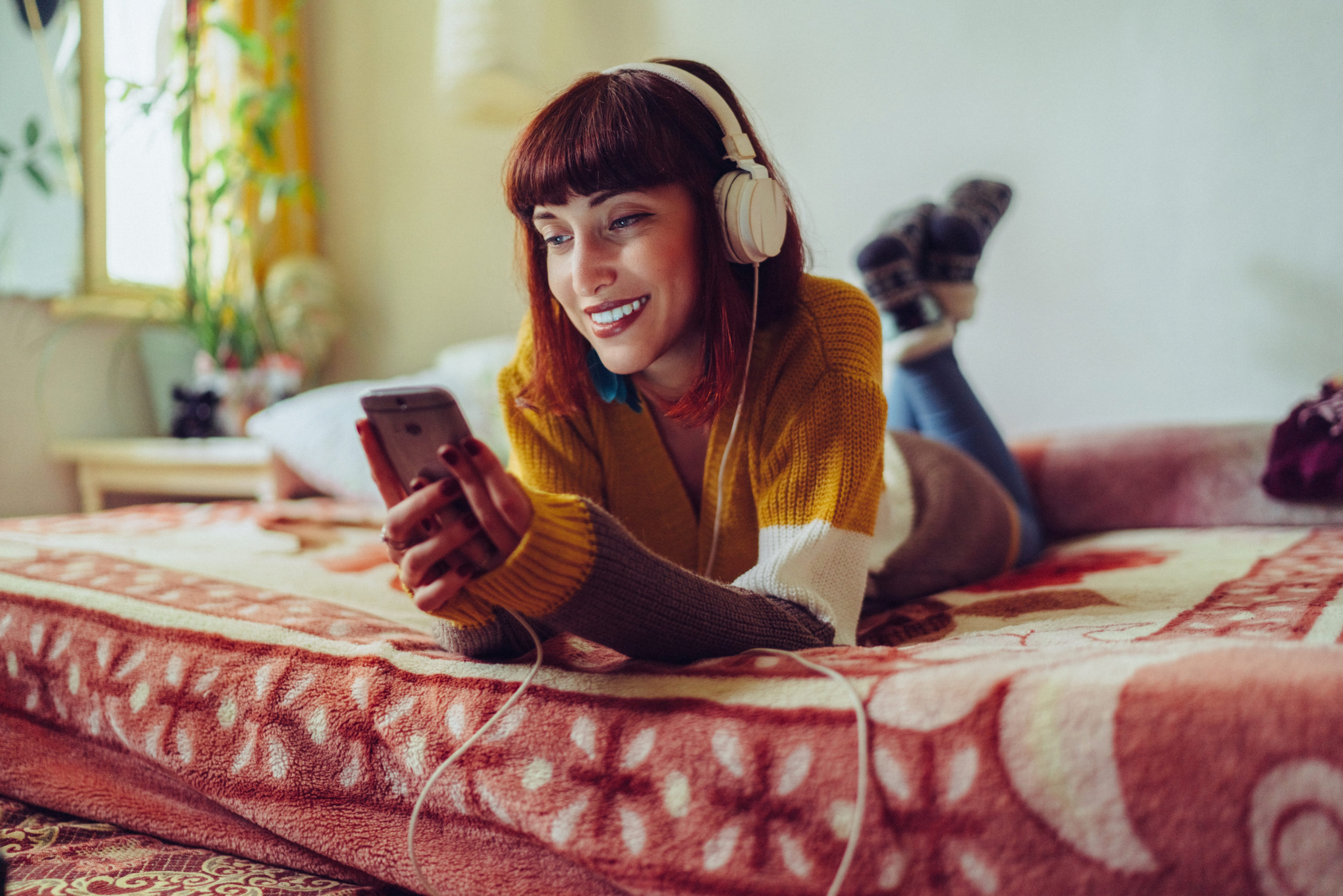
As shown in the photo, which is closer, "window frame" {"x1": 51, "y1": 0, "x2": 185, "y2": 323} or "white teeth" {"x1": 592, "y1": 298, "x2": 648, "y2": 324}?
"white teeth" {"x1": 592, "y1": 298, "x2": 648, "y2": 324}

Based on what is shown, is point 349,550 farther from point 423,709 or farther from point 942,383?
point 942,383

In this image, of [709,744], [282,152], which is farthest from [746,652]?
[282,152]

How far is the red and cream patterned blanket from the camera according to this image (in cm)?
41

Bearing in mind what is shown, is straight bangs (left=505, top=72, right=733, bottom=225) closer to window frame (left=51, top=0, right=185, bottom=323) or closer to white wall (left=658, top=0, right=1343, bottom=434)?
white wall (left=658, top=0, right=1343, bottom=434)

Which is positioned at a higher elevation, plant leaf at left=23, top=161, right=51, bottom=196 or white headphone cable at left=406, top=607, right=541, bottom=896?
plant leaf at left=23, top=161, right=51, bottom=196

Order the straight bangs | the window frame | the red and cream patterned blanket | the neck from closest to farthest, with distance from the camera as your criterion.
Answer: the red and cream patterned blanket
the straight bangs
the neck
the window frame

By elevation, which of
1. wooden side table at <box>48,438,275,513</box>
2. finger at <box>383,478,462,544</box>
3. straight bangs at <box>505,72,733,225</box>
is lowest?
wooden side table at <box>48,438,275,513</box>

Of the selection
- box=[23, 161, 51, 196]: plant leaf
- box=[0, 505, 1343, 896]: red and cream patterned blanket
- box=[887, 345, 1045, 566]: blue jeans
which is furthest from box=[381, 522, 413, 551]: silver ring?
box=[23, 161, 51, 196]: plant leaf

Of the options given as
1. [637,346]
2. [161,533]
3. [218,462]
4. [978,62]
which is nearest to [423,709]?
[637,346]

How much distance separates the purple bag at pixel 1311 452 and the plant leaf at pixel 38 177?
225cm

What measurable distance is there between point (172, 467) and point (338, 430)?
51cm

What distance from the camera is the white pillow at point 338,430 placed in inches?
60.6

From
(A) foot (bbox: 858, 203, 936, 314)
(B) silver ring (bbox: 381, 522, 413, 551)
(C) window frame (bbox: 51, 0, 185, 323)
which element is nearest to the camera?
(B) silver ring (bbox: 381, 522, 413, 551)

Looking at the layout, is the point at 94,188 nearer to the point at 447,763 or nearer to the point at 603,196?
the point at 603,196
